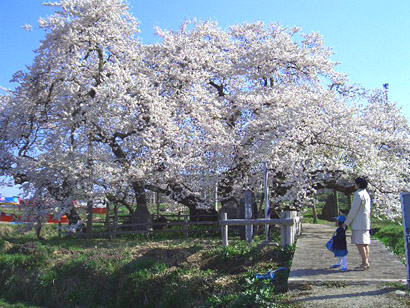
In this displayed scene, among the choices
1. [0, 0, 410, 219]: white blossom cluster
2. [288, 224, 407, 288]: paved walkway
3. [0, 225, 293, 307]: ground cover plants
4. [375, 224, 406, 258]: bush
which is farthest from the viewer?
[0, 0, 410, 219]: white blossom cluster

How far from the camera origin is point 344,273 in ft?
23.7

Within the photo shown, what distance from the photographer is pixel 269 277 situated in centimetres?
773

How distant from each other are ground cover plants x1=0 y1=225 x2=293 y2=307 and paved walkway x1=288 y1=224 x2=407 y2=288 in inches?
13.0

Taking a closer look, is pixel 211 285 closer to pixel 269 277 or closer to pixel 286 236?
pixel 269 277

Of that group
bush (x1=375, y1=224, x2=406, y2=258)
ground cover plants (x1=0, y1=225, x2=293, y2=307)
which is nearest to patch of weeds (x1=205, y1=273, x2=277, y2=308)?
ground cover plants (x1=0, y1=225, x2=293, y2=307)

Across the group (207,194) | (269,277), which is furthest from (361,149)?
(269,277)

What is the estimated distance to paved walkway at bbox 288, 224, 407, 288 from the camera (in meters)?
6.71

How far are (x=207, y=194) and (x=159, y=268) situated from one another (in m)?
6.32

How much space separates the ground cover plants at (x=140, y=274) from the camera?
819 cm

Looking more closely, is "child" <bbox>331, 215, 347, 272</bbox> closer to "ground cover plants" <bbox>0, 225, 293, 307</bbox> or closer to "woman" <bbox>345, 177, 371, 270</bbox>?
"woman" <bbox>345, 177, 371, 270</bbox>

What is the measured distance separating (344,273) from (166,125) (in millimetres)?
9383

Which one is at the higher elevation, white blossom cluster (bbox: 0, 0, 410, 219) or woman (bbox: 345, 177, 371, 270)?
white blossom cluster (bbox: 0, 0, 410, 219)

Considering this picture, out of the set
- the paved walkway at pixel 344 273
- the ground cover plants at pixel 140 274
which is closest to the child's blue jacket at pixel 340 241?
the paved walkway at pixel 344 273

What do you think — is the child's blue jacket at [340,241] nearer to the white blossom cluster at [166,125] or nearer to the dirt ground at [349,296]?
the dirt ground at [349,296]
